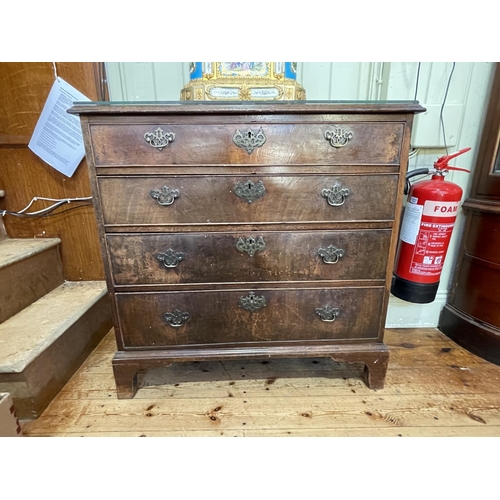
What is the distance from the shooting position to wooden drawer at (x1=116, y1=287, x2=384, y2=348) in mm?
1175

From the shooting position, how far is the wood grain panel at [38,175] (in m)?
1.51

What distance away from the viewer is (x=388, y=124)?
1.02 meters

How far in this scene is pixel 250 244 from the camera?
1119 millimetres

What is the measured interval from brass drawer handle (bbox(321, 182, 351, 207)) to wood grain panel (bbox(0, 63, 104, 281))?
52.8 inches

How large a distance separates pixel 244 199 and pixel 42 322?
1.11 m

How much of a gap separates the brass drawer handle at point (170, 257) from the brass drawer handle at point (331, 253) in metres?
0.54

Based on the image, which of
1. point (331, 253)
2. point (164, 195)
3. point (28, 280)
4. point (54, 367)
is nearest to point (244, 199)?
point (164, 195)

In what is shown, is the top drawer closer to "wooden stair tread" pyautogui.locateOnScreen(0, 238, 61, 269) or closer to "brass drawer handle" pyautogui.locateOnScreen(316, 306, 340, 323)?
"brass drawer handle" pyautogui.locateOnScreen(316, 306, 340, 323)

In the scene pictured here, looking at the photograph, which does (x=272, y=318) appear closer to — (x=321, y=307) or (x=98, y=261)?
(x=321, y=307)

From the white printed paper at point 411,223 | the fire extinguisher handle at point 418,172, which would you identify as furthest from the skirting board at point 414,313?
the fire extinguisher handle at point 418,172

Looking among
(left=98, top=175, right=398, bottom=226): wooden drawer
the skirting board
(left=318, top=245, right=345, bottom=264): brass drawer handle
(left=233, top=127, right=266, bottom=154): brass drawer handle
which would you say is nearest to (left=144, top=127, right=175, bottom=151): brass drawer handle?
(left=98, top=175, right=398, bottom=226): wooden drawer

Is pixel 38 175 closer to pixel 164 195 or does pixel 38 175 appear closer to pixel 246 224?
pixel 164 195

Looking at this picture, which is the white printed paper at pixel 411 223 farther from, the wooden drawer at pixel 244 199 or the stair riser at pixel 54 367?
the stair riser at pixel 54 367
